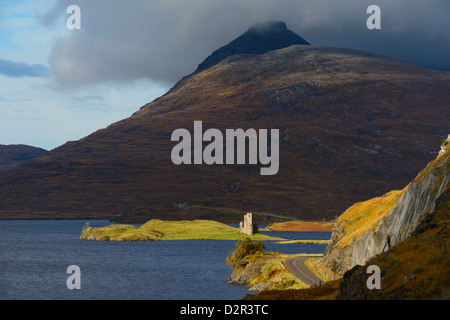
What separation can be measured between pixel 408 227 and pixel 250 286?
46.0m

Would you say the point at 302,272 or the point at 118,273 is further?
the point at 118,273

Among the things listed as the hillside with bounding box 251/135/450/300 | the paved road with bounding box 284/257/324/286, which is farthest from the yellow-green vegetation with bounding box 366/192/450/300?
the paved road with bounding box 284/257/324/286

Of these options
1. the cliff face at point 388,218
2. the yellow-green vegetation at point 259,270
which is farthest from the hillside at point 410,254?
the yellow-green vegetation at point 259,270

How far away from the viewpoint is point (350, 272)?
38844 millimetres

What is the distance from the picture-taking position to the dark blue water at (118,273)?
9256cm

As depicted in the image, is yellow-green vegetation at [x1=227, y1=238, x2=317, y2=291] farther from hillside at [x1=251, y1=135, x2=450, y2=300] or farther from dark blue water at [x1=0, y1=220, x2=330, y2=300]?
hillside at [x1=251, y1=135, x2=450, y2=300]

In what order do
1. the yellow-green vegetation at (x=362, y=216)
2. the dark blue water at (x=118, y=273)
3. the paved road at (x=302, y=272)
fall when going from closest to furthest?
the paved road at (x=302, y=272) → the yellow-green vegetation at (x=362, y=216) → the dark blue water at (x=118, y=273)

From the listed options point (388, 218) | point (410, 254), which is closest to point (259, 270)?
point (388, 218)

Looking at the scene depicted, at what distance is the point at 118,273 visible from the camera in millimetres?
121125

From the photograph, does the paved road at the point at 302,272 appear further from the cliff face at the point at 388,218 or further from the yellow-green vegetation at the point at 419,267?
the yellow-green vegetation at the point at 419,267

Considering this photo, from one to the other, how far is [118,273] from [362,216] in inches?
2046

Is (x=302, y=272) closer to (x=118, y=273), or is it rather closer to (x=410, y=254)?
(x=118, y=273)
